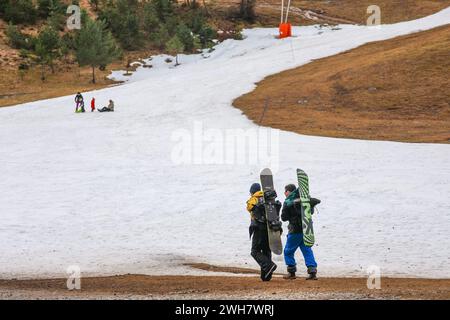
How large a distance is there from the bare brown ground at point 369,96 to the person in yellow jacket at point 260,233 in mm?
19449

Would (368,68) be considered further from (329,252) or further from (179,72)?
(329,252)

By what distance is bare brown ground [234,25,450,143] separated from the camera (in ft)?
116

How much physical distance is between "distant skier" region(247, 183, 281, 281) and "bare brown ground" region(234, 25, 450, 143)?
63.8ft

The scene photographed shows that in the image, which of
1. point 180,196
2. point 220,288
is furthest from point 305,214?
point 180,196

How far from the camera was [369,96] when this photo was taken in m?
43.4

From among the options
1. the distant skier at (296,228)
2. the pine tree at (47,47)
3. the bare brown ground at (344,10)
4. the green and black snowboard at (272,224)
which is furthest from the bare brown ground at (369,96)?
the bare brown ground at (344,10)

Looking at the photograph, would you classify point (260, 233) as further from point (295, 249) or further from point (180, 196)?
point (180, 196)

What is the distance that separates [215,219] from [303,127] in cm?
1719

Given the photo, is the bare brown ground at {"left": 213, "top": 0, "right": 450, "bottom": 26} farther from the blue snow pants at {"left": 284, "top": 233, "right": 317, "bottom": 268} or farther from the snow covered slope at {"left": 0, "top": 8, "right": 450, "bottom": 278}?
the blue snow pants at {"left": 284, "top": 233, "right": 317, "bottom": 268}

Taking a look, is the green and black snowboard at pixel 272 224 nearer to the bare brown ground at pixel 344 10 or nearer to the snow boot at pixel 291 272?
the snow boot at pixel 291 272

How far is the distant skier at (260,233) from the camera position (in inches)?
533

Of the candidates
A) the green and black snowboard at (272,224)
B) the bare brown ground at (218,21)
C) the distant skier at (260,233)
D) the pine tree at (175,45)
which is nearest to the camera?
the green and black snowboard at (272,224)

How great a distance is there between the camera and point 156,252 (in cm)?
1759
